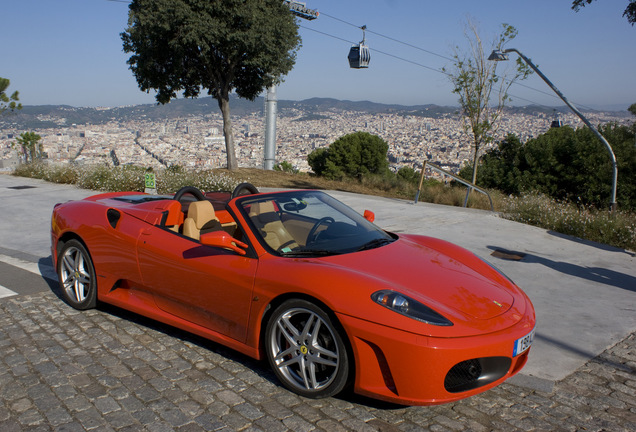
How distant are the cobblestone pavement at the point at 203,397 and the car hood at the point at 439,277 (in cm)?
64

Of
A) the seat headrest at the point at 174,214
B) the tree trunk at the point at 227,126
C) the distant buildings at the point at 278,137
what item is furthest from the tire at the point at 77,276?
the tree trunk at the point at 227,126

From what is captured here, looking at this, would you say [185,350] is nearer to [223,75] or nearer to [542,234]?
[542,234]

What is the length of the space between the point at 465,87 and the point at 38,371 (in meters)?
16.5

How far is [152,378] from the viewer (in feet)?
11.8

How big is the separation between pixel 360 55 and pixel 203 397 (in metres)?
15.9

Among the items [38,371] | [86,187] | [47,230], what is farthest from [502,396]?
[86,187]

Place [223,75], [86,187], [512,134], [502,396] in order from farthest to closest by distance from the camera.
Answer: [512,134], [223,75], [86,187], [502,396]

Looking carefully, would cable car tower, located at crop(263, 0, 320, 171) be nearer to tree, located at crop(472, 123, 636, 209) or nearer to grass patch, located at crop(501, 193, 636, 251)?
tree, located at crop(472, 123, 636, 209)

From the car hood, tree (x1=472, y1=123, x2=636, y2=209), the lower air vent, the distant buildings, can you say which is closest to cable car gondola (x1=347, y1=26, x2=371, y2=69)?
the distant buildings

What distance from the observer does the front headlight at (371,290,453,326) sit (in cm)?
299

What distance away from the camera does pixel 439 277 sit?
358 cm

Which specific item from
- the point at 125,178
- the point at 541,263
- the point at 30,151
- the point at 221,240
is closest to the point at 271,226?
the point at 221,240

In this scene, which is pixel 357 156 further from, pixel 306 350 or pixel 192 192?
pixel 306 350

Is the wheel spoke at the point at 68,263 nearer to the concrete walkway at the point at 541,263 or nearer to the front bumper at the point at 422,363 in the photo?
the concrete walkway at the point at 541,263
